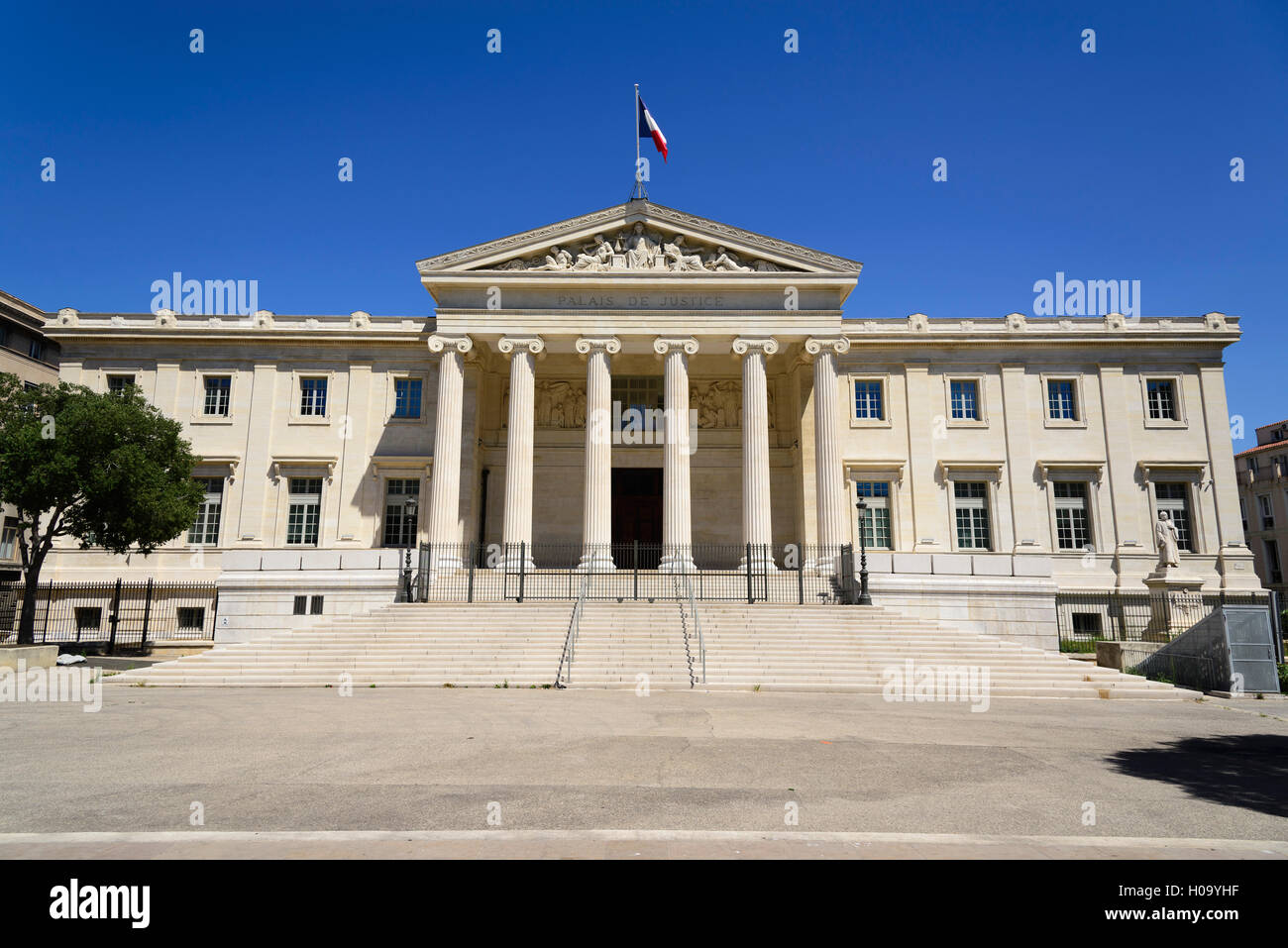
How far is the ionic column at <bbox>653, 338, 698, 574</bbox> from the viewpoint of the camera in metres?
27.0

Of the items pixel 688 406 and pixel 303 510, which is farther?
pixel 303 510

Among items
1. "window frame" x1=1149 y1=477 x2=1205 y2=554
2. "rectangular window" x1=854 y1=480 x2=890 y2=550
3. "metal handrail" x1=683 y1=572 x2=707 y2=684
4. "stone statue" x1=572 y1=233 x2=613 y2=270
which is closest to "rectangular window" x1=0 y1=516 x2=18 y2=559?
"stone statue" x1=572 y1=233 x2=613 y2=270

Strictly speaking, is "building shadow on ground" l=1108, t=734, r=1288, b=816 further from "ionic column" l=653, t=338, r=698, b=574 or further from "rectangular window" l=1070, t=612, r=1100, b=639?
"rectangular window" l=1070, t=612, r=1100, b=639

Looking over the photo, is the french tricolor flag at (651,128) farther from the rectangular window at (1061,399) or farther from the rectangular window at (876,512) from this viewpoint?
the rectangular window at (1061,399)

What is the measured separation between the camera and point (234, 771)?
8281mm

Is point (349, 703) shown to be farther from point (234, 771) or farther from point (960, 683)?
point (960, 683)

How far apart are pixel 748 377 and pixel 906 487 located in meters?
9.30

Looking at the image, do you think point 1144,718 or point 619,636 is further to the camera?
point 619,636

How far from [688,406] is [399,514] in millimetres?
13344

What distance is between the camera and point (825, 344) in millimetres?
29188

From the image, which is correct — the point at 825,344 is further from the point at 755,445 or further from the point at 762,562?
the point at 762,562

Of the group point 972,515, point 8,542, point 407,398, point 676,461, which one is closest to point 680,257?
point 676,461
